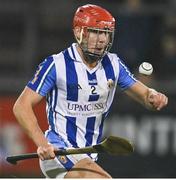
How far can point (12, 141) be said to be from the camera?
12.3 metres

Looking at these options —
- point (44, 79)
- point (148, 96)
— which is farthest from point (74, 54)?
point (148, 96)

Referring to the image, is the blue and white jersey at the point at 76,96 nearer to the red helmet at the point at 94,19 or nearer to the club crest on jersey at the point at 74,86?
the club crest on jersey at the point at 74,86

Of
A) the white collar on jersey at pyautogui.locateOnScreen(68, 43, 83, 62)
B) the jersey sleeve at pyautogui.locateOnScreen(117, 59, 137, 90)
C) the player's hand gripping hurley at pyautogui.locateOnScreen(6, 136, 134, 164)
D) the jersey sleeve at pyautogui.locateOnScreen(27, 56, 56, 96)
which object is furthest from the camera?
the jersey sleeve at pyautogui.locateOnScreen(117, 59, 137, 90)

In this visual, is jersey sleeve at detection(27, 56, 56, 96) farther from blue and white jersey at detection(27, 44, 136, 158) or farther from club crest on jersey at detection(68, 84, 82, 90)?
club crest on jersey at detection(68, 84, 82, 90)

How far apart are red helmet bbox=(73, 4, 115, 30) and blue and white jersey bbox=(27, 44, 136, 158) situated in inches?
10.2

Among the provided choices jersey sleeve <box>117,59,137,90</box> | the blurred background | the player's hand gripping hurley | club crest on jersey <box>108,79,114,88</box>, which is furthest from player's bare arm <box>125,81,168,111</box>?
the blurred background

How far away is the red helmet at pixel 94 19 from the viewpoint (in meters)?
7.62

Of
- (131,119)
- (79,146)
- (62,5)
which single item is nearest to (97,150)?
(79,146)

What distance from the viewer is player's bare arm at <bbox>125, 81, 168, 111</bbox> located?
25.1 feet

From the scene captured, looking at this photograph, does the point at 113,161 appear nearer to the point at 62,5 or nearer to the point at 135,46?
the point at 135,46

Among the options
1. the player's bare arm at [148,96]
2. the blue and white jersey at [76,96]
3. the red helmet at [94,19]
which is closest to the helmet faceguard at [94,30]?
the red helmet at [94,19]

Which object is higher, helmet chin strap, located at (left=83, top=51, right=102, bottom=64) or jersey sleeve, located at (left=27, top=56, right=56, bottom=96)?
helmet chin strap, located at (left=83, top=51, right=102, bottom=64)

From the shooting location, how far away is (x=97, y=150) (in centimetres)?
729

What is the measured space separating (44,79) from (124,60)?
4870 millimetres
